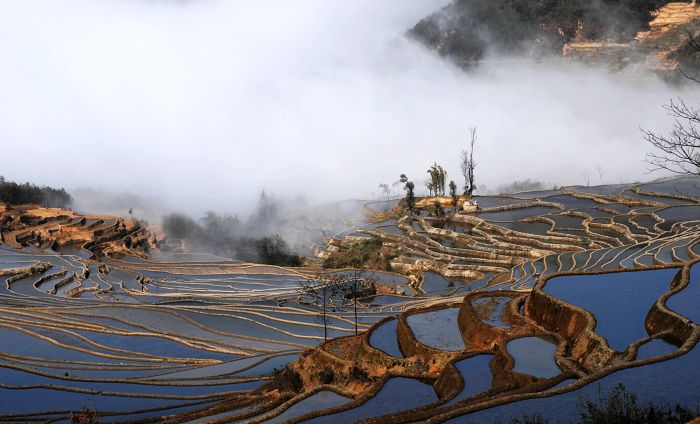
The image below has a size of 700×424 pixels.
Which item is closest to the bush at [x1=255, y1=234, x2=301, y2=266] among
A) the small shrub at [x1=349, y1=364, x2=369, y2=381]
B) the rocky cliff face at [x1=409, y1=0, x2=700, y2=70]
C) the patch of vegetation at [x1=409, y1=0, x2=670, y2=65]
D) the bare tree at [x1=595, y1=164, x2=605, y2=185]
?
the small shrub at [x1=349, y1=364, x2=369, y2=381]

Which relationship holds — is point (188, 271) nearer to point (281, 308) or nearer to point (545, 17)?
point (281, 308)

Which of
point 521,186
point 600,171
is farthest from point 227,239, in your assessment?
point 600,171

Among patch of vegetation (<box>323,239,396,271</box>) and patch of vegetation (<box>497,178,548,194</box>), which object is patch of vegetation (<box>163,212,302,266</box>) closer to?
patch of vegetation (<box>323,239,396,271</box>)

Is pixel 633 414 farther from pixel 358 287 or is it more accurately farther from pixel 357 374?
pixel 358 287

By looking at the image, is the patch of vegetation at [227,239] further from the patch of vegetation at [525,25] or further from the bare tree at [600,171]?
the patch of vegetation at [525,25]

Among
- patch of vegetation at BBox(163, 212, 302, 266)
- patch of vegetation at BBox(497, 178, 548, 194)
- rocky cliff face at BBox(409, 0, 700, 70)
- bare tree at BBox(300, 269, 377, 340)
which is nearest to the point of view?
bare tree at BBox(300, 269, 377, 340)

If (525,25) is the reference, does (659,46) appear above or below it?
below
